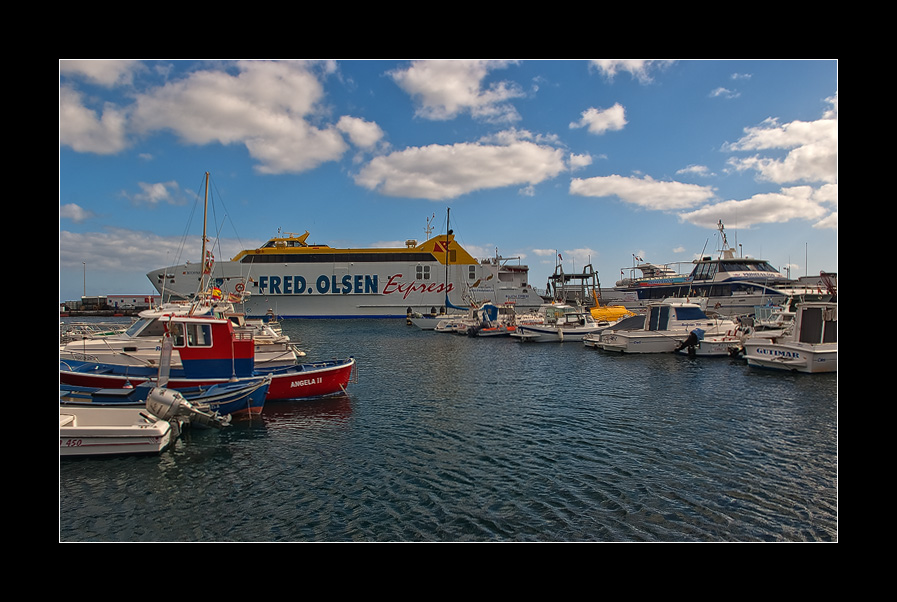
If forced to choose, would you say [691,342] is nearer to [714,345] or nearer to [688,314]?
[714,345]

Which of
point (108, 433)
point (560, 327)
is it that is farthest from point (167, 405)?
point (560, 327)

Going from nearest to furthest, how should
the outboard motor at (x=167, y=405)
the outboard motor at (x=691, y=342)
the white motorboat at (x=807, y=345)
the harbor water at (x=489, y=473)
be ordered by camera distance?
the harbor water at (x=489, y=473) < the outboard motor at (x=167, y=405) < the white motorboat at (x=807, y=345) < the outboard motor at (x=691, y=342)

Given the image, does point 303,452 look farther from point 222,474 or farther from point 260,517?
point 260,517

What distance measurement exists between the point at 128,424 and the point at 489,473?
8945 millimetres

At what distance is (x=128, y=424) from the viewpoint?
466 inches

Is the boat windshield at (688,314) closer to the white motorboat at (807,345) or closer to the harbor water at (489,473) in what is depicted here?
the white motorboat at (807,345)

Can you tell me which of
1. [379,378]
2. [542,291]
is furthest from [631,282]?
[379,378]

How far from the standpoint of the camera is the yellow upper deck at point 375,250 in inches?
3238

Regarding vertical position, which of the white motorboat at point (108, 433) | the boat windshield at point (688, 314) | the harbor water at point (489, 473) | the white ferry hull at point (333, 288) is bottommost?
the harbor water at point (489, 473)

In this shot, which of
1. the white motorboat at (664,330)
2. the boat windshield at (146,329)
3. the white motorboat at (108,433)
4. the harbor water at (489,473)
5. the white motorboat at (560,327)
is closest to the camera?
the harbor water at (489,473)

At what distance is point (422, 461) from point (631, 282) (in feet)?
249

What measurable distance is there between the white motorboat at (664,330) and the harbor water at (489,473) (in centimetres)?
1213

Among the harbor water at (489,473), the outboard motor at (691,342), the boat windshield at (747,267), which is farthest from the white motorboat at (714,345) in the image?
the boat windshield at (747,267)

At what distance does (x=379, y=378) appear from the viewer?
23.2m
